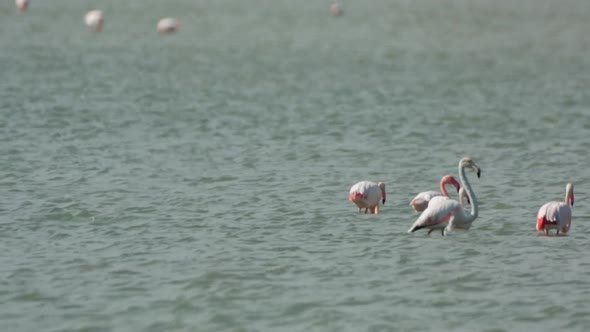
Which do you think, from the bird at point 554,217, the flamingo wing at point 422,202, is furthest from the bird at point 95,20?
the bird at point 554,217

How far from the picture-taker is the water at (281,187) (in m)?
12.3

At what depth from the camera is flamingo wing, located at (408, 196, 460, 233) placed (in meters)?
14.8

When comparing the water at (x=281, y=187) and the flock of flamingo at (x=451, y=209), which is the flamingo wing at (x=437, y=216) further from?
the water at (x=281, y=187)

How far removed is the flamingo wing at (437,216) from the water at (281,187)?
248 millimetres

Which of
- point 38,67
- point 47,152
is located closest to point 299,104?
point 47,152

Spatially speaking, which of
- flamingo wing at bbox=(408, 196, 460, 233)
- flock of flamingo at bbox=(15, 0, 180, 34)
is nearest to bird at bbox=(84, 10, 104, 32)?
flock of flamingo at bbox=(15, 0, 180, 34)

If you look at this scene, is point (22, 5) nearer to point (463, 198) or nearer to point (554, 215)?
point (463, 198)

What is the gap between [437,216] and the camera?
48.6 ft

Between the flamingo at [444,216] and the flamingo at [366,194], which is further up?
the flamingo at [366,194]

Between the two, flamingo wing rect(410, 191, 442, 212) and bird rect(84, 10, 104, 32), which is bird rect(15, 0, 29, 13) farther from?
flamingo wing rect(410, 191, 442, 212)

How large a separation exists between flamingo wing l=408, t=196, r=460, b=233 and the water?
0.81 feet

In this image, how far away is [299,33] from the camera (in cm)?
5597

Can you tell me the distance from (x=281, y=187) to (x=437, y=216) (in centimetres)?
476

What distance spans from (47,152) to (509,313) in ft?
41.2
